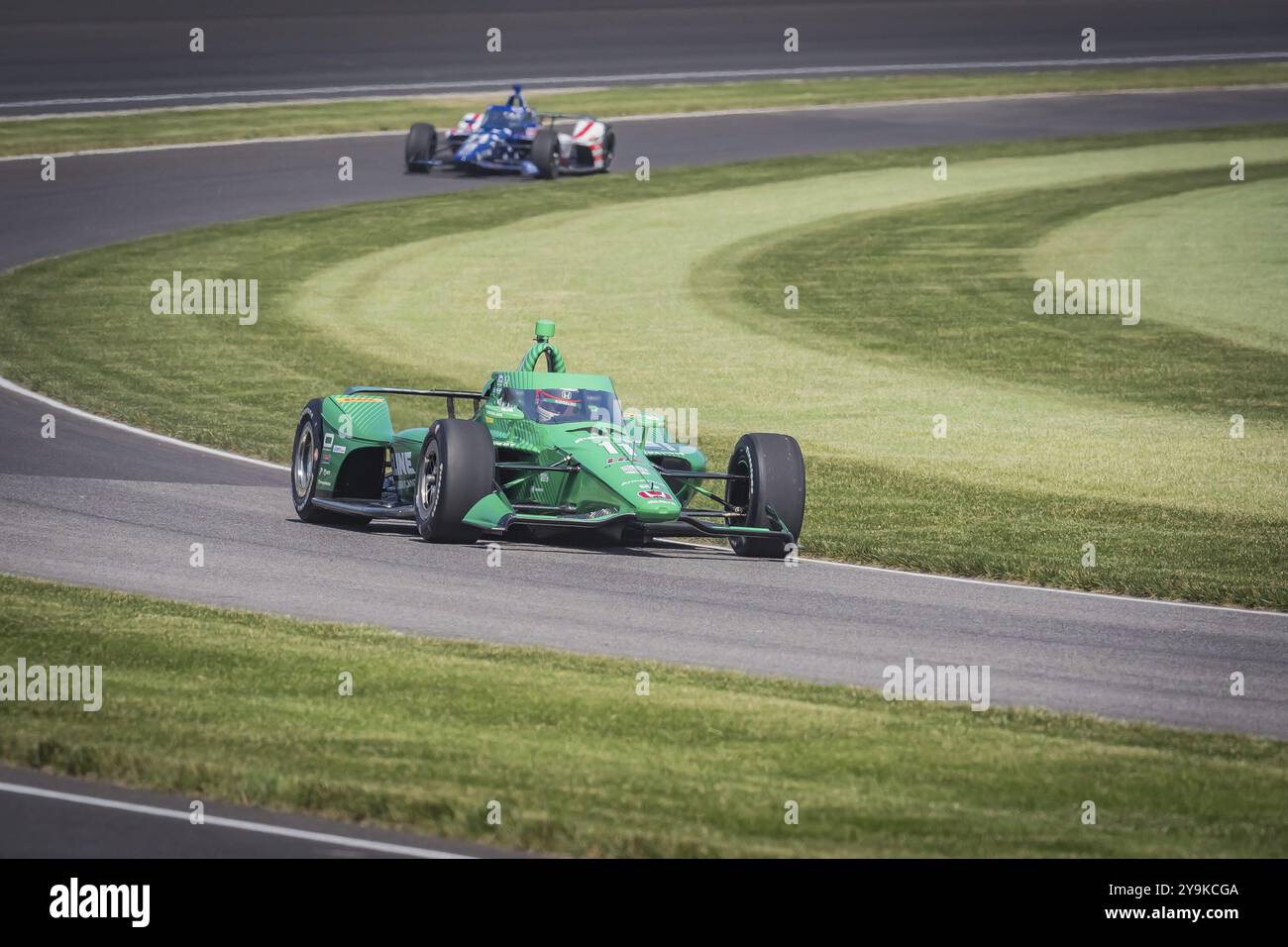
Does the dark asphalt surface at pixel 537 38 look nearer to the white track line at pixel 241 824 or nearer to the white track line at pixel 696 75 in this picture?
the white track line at pixel 696 75

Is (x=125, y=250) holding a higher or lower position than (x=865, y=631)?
higher

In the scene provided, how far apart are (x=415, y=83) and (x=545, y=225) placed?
14958mm

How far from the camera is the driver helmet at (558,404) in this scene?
16.1 meters

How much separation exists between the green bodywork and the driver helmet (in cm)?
7

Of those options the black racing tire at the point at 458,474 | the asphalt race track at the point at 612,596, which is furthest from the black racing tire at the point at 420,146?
the black racing tire at the point at 458,474

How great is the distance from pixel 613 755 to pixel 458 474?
5.40 meters

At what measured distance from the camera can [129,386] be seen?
932 inches

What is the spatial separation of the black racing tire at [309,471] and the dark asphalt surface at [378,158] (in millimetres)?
16559

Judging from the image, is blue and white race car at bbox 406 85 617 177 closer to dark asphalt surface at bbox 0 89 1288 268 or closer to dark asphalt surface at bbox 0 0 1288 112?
dark asphalt surface at bbox 0 89 1288 268

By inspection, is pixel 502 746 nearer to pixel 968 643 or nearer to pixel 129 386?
pixel 968 643

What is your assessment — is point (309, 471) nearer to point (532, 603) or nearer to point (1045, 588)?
point (532, 603)

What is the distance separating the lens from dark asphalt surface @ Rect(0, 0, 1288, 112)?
5128 centimetres

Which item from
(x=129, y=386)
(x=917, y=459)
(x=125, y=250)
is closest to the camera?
(x=917, y=459)

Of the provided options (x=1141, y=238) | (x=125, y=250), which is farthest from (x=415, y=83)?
(x=1141, y=238)
